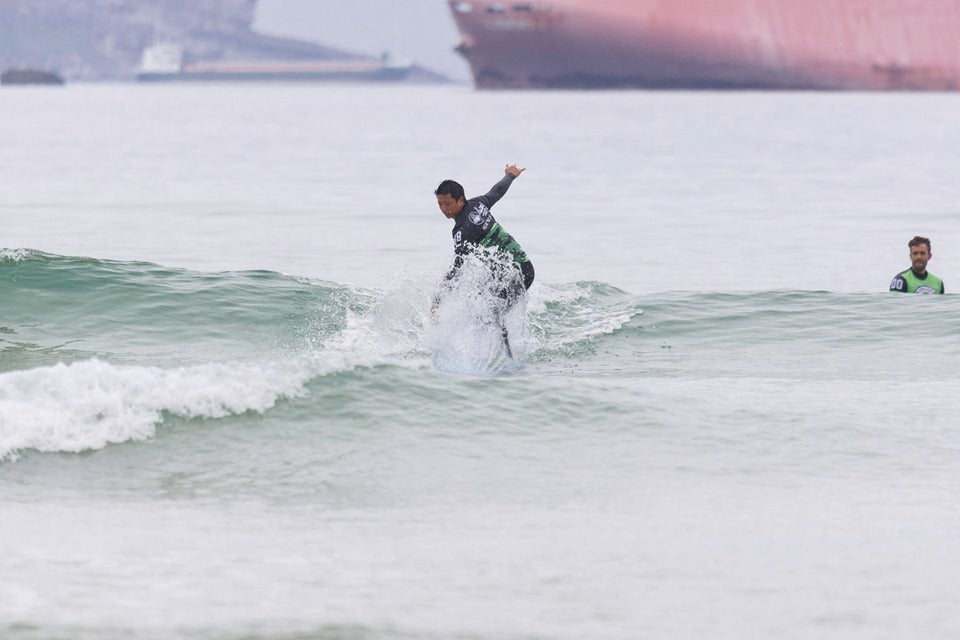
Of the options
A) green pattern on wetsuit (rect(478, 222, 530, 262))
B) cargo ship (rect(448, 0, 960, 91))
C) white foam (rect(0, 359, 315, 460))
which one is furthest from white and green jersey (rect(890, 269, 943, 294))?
cargo ship (rect(448, 0, 960, 91))

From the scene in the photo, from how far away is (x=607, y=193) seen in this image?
3556 cm

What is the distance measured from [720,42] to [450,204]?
3585 inches

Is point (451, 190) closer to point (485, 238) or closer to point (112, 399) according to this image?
point (485, 238)

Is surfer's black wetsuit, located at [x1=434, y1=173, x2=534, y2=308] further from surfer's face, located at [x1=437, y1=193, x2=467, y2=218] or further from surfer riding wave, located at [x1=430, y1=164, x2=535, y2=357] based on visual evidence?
surfer's face, located at [x1=437, y1=193, x2=467, y2=218]

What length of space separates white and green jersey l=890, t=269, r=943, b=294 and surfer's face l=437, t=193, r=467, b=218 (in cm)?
547

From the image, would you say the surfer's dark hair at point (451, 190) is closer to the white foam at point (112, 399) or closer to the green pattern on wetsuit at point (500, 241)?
the green pattern on wetsuit at point (500, 241)

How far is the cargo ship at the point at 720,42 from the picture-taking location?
97688 mm

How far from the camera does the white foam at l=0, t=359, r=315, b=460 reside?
28.4 feet

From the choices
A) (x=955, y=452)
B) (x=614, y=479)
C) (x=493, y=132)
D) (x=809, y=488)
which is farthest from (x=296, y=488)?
(x=493, y=132)

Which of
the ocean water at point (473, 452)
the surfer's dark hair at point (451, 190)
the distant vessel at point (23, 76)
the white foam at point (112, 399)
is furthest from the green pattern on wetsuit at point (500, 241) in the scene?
the distant vessel at point (23, 76)

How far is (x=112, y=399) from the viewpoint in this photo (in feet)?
30.0

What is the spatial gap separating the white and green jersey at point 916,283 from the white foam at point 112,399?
7.20 m

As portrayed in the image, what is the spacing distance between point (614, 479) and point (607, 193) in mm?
27704

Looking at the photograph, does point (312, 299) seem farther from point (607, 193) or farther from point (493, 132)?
point (493, 132)
